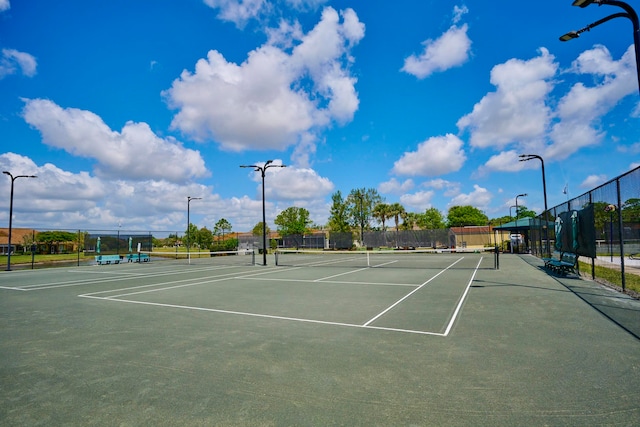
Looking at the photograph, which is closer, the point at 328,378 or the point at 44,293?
the point at 328,378

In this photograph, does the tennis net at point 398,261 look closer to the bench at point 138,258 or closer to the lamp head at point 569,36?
the bench at point 138,258

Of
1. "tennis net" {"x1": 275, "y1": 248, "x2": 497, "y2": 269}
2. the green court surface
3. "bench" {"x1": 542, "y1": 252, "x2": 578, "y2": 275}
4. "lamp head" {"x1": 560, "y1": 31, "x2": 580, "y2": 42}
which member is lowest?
"tennis net" {"x1": 275, "y1": 248, "x2": 497, "y2": 269}

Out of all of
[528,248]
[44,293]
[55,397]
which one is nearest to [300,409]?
[55,397]

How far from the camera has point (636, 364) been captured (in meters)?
4.75

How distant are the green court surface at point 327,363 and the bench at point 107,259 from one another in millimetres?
23181

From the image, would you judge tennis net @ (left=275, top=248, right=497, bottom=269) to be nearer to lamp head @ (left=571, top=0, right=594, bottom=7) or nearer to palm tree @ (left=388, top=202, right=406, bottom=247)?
lamp head @ (left=571, top=0, right=594, bottom=7)

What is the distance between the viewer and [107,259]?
31047mm

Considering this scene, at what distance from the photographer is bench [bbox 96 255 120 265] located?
30.4 meters

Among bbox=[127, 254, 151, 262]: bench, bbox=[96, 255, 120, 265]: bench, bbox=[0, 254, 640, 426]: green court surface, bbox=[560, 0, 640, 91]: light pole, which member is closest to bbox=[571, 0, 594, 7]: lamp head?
bbox=[560, 0, 640, 91]: light pole

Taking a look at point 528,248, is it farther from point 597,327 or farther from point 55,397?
point 55,397

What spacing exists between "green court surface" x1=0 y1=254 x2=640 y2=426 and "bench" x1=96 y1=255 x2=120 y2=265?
2318 centimetres

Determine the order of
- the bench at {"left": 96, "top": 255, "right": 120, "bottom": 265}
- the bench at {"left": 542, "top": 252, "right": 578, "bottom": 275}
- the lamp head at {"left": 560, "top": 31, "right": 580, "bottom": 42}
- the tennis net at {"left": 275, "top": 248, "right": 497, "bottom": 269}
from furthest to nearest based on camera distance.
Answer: the bench at {"left": 96, "top": 255, "right": 120, "bottom": 265} → the tennis net at {"left": 275, "top": 248, "right": 497, "bottom": 269} → the bench at {"left": 542, "top": 252, "right": 578, "bottom": 275} → the lamp head at {"left": 560, "top": 31, "right": 580, "bottom": 42}

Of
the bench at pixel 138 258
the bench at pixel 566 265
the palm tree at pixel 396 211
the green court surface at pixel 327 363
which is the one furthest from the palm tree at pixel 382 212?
the green court surface at pixel 327 363

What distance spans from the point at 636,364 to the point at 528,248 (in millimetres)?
39544
